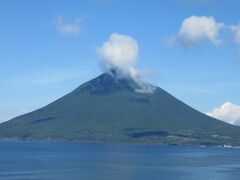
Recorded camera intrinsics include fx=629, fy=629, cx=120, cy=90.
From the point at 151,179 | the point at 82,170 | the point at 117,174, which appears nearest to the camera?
the point at 151,179

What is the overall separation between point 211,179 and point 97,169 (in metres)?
26.1

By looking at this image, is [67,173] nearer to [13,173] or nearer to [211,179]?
[13,173]

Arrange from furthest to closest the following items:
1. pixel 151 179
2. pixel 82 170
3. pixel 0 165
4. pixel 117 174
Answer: pixel 0 165 → pixel 82 170 → pixel 117 174 → pixel 151 179

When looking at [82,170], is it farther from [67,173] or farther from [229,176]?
[229,176]

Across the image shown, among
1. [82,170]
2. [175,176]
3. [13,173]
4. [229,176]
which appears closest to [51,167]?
[82,170]

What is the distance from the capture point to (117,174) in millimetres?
109375

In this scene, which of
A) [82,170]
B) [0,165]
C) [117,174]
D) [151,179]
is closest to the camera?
[151,179]

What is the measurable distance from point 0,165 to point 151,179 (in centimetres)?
3903

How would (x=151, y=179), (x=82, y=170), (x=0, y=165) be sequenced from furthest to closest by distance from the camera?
(x=0, y=165)
(x=82, y=170)
(x=151, y=179)

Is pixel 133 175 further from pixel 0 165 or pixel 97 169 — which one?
pixel 0 165

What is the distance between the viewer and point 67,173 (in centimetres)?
11075

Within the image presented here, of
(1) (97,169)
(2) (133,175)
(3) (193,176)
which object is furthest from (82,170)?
(3) (193,176)

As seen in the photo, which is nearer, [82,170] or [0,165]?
[82,170]

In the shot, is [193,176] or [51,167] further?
[51,167]
